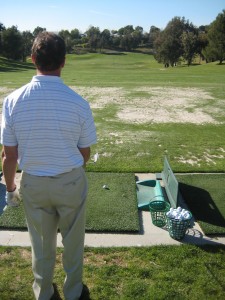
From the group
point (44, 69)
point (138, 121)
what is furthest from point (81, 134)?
point (138, 121)

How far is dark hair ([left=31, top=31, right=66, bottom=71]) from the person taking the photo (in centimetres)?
278

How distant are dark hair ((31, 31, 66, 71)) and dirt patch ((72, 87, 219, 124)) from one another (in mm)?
10322

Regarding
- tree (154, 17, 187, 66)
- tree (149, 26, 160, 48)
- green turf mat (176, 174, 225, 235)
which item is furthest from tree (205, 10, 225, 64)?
green turf mat (176, 174, 225, 235)

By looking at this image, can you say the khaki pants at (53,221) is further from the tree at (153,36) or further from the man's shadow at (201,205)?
the tree at (153,36)

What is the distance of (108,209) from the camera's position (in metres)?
6.01

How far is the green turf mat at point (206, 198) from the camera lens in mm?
5610

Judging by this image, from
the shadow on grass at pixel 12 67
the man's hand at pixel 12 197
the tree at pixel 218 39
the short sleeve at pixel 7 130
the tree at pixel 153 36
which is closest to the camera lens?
the short sleeve at pixel 7 130

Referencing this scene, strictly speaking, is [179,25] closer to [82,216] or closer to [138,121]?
[138,121]

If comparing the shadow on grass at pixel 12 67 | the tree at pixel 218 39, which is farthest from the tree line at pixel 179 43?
the shadow on grass at pixel 12 67

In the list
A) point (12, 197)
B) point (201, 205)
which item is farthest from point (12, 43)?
point (12, 197)

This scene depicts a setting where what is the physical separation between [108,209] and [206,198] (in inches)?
76.7

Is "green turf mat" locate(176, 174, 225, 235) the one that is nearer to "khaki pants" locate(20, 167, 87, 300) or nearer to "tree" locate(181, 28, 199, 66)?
"khaki pants" locate(20, 167, 87, 300)

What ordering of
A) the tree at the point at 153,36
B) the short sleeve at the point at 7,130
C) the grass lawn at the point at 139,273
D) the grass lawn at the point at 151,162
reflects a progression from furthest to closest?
the tree at the point at 153,36 < the grass lawn at the point at 151,162 < the grass lawn at the point at 139,273 < the short sleeve at the point at 7,130

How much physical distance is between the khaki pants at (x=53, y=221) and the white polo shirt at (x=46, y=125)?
136mm
